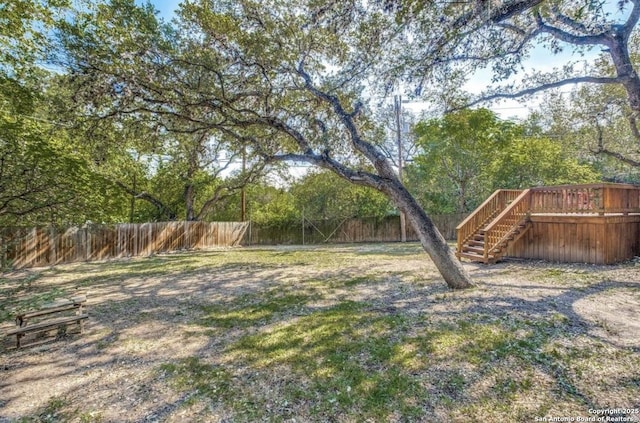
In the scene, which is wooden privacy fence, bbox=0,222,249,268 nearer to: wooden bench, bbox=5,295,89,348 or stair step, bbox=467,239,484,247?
wooden bench, bbox=5,295,89,348

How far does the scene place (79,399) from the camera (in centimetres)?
253

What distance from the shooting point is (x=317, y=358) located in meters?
3.07

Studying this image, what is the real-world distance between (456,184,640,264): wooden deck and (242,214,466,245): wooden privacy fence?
863cm

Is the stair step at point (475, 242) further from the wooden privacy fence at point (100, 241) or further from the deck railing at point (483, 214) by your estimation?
the wooden privacy fence at point (100, 241)

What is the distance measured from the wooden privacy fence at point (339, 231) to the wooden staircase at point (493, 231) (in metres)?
7.91

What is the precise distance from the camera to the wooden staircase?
7820 millimetres

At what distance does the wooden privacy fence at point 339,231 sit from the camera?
17344 mm

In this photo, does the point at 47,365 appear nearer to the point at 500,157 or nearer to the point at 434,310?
the point at 434,310

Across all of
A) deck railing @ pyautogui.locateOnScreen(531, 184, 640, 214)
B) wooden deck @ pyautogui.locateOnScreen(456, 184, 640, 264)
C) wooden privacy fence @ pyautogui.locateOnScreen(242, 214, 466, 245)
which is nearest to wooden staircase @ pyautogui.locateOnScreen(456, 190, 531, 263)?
wooden deck @ pyautogui.locateOnScreen(456, 184, 640, 264)

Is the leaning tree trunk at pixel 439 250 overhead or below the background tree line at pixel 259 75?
below

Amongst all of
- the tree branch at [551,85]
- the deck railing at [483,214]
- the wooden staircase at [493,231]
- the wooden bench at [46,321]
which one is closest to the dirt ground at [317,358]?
the wooden bench at [46,321]

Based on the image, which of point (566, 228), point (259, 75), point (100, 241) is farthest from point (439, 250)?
point (100, 241)

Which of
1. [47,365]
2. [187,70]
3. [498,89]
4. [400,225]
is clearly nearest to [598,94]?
[498,89]

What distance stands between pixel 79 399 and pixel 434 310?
3.99 metres
